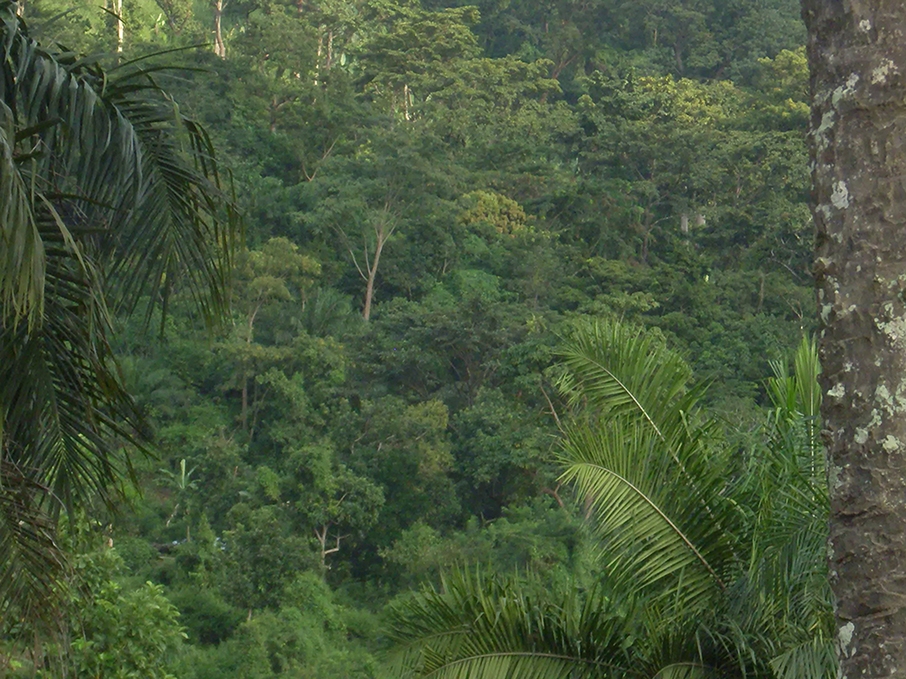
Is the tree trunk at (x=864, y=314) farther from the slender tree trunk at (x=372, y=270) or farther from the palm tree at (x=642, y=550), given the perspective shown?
the slender tree trunk at (x=372, y=270)

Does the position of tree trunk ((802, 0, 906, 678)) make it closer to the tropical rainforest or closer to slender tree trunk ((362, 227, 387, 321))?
the tropical rainforest

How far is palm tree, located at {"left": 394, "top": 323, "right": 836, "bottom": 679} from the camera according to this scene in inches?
178

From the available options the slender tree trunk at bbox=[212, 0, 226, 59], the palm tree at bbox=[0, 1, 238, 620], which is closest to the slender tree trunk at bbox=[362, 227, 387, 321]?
the slender tree trunk at bbox=[212, 0, 226, 59]

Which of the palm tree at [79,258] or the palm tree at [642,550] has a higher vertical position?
the palm tree at [79,258]

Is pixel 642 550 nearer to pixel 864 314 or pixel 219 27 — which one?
pixel 864 314

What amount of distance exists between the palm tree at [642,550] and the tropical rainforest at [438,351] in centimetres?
2

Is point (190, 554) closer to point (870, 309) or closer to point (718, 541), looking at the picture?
point (718, 541)

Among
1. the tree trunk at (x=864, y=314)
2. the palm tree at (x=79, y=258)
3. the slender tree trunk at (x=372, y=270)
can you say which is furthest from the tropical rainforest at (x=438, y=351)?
the tree trunk at (x=864, y=314)

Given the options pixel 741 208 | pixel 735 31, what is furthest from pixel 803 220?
pixel 735 31

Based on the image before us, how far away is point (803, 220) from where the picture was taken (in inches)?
910

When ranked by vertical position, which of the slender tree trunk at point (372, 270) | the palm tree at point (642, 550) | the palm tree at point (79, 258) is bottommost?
the slender tree trunk at point (372, 270)

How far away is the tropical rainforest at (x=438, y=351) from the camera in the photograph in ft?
11.4

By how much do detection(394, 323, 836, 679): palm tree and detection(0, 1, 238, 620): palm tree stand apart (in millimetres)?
1869

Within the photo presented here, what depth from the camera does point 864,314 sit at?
2.01 metres
